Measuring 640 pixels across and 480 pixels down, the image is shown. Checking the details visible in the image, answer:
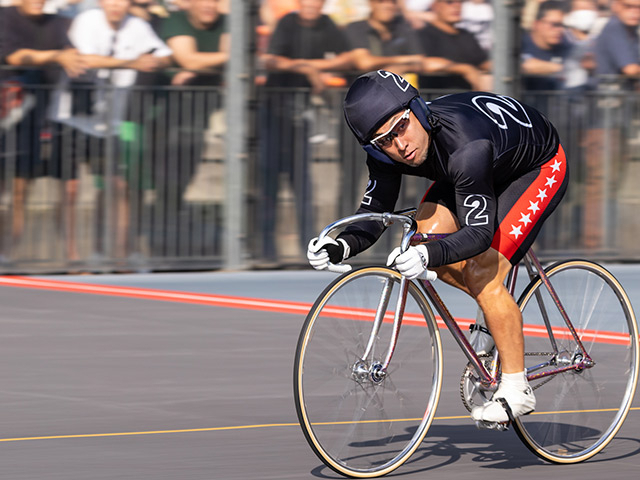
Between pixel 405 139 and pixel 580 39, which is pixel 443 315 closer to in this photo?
pixel 405 139

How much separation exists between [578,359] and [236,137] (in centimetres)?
760

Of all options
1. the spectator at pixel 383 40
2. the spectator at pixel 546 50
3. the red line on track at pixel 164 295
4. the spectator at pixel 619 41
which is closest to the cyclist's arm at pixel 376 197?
the red line on track at pixel 164 295

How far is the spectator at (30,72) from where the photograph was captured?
43.1 ft

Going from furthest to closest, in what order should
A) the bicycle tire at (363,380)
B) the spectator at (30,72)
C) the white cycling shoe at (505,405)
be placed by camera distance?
the spectator at (30,72), the white cycling shoe at (505,405), the bicycle tire at (363,380)

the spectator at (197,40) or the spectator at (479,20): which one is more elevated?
the spectator at (479,20)

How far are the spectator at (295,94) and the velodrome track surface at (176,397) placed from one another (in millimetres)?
1716

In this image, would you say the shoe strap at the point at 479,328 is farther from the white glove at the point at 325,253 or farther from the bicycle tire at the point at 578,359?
the white glove at the point at 325,253

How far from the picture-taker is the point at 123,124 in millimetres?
13695

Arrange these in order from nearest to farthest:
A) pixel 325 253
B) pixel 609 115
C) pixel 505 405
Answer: pixel 325 253 < pixel 505 405 < pixel 609 115

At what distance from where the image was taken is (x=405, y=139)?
6035mm

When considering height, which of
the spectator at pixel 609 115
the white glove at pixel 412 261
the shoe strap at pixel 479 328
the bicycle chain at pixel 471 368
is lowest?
the bicycle chain at pixel 471 368

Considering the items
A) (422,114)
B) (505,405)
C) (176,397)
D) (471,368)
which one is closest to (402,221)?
(422,114)

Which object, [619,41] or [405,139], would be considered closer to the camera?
[405,139]

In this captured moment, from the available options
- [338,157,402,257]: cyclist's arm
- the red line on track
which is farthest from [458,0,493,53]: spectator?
[338,157,402,257]: cyclist's arm
